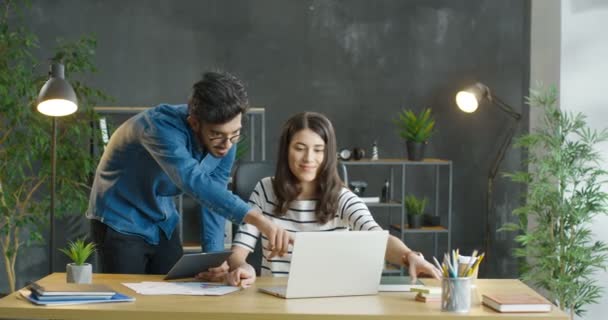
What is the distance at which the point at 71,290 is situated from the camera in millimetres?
2641

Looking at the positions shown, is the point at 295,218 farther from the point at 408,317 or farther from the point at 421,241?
the point at 421,241

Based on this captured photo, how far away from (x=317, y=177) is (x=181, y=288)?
69 cm

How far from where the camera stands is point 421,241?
23.3ft

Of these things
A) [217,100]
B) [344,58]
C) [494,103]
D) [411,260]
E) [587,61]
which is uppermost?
[344,58]

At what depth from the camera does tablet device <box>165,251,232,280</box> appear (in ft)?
9.55

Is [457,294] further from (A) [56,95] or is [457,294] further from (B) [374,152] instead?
(B) [374,152]

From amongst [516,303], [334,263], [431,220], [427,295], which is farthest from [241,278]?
[431,220]

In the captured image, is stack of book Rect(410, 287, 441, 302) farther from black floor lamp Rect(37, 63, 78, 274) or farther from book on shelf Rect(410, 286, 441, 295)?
black floor lamp Rect(37, 63, 78, 274)

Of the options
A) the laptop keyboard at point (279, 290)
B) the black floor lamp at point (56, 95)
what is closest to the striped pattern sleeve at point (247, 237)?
the laptop keyboard at point (279, 290)

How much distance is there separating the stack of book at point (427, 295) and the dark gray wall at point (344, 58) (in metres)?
4.23

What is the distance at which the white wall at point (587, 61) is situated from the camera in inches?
205

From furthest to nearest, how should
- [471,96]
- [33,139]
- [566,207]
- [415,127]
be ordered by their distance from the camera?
[415,127], [471,96], [33,139], [566,207]

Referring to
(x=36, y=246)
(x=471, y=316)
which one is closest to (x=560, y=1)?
(x=471, y=316)

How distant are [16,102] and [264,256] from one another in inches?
108
